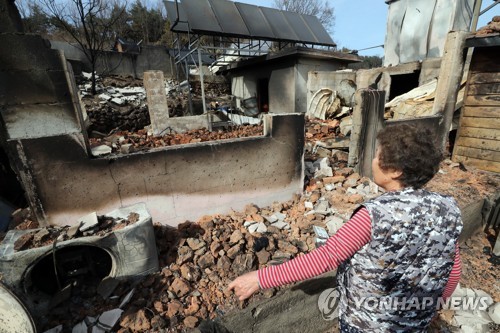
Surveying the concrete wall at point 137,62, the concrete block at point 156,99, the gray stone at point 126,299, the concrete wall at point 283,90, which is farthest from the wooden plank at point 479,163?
the concrete wall at point 137,62

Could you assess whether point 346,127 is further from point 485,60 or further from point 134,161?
point 134,161

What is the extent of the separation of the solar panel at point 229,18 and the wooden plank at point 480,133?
827 centimetres

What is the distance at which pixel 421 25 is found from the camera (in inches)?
360

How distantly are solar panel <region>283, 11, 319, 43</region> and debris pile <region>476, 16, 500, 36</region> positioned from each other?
23.8ft

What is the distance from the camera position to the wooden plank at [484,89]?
5.54m

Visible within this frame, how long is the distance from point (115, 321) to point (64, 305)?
0.67 metres

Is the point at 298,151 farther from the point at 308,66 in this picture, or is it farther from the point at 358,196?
the point at 308,66

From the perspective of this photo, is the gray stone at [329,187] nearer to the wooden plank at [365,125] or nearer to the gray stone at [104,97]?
the wooden plank at [365,125]

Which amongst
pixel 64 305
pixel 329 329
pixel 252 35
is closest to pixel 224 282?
pixel 329 329

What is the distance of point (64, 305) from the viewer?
2480 mm

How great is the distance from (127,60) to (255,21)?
9.70 metres

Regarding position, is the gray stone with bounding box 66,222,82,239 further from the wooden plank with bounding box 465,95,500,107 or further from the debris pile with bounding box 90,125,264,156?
the wooden plank with bounding box 465,95,500,107

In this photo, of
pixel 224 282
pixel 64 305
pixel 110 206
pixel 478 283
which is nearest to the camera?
pixel 64 305

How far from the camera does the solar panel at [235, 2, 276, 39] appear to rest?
1025 cm
